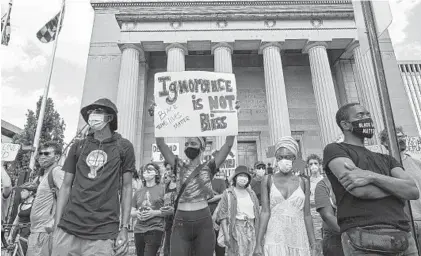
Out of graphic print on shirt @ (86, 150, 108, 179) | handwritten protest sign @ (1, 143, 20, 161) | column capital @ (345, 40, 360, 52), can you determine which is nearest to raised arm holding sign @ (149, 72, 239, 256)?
graphic print on shirt @ (86, 150, 108, 179)

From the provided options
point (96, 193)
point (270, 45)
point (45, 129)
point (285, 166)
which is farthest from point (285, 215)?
point (45, 129)

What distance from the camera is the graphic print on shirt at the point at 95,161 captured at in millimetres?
3235

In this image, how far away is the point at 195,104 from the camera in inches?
194

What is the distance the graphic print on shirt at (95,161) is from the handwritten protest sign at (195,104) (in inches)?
56.4

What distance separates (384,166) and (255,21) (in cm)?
1897

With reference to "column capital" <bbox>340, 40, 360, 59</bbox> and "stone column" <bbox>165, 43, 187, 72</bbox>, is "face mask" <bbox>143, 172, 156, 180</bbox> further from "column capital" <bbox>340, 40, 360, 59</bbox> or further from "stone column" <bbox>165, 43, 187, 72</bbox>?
"column capital" <bbox>340, 40, 360, 59</bbox>

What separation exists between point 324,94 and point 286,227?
15874 millimetres

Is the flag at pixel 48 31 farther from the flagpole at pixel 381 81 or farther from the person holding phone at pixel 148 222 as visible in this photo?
the flagpole at pixel 381 81

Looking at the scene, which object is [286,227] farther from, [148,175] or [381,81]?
[148,175]

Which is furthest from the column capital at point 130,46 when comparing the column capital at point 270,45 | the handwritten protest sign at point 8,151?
the handwritten protest sign at point 8,151

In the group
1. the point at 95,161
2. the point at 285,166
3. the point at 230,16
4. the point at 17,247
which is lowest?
the point at 17,247

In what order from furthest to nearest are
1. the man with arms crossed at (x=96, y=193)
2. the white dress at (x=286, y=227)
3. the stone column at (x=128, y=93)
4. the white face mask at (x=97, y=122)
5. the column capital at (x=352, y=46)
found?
the column capital at (x=352, y=46)
the stone column at (x=128, y=93)
the white dress at (x=286, y=227)
the white face mask at (x=97, y=122)
the man with arms crossed at (x=96, y=193)

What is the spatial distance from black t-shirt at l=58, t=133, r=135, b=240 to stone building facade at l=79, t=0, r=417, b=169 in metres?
13.5

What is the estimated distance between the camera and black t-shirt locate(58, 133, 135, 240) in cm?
298
